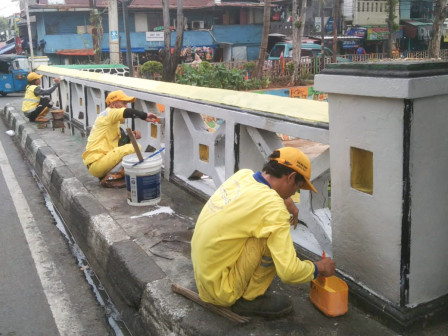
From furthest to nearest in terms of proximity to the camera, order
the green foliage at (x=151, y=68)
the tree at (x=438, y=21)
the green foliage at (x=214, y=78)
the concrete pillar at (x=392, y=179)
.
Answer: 1. the green foliage at (x=151, y=68)
2. the tree at (x=438, y=21)
3. the green foliage at (x=214, y=78)
4. the concrete pillar at (x=392, y=179)

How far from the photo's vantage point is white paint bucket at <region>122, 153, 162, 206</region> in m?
4.95

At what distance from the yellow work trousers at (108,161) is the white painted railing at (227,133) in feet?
1.56

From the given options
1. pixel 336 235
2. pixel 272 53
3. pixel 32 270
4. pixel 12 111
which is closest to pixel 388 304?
pixel 336 235

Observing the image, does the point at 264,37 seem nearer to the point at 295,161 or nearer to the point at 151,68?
the point at 151,68

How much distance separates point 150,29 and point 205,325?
39737 millimetres

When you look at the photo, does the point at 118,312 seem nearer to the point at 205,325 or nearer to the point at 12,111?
the point at 205,325

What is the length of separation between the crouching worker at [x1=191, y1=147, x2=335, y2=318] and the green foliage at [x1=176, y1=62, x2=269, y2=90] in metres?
19.3

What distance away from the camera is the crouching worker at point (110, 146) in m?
5.66

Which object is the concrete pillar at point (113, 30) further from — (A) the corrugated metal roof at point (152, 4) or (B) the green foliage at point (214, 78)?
(A) the corrugated metal roof at point (152, 4)

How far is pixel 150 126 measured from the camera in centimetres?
651

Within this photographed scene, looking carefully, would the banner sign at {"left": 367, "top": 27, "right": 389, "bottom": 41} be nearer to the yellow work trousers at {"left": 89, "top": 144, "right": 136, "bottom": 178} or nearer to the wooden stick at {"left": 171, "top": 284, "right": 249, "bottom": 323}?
the yellow work trousers at {"left": 89, "top": 144, "right": 136, "bottom": 178}

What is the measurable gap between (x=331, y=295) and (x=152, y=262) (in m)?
1.40

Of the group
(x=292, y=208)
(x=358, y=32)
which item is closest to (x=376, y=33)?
(x=358, y=32)

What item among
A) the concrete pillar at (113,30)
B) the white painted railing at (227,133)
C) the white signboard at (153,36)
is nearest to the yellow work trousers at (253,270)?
the white painted railing at (227,133)
